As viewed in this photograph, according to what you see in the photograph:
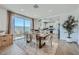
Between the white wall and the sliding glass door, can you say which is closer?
the white wall

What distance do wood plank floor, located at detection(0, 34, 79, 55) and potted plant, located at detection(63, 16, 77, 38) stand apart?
0.27m

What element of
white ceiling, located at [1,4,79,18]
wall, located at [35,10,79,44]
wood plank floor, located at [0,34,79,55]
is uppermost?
white ceiling, located at [1,4,79,18]

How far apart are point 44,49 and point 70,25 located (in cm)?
79

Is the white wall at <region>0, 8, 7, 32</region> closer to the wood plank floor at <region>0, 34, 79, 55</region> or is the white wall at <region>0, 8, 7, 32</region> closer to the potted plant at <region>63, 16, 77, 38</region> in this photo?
the wood plank floor at <region>0, 34, 79, 55</region>

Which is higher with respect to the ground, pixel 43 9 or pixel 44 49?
pixel 43 9

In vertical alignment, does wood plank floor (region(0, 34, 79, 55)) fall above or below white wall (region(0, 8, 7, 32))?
below

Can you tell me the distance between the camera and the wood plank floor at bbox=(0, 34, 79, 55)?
248 centimetres

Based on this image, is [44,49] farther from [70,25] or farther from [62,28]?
[70,25]

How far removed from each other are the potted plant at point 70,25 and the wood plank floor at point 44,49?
27 centimetres

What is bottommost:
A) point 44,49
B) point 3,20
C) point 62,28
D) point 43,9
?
point 44,49

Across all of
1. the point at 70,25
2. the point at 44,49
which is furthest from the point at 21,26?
the point at 70,25

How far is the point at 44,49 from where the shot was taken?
2465mm

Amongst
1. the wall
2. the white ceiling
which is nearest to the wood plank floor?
the wall
